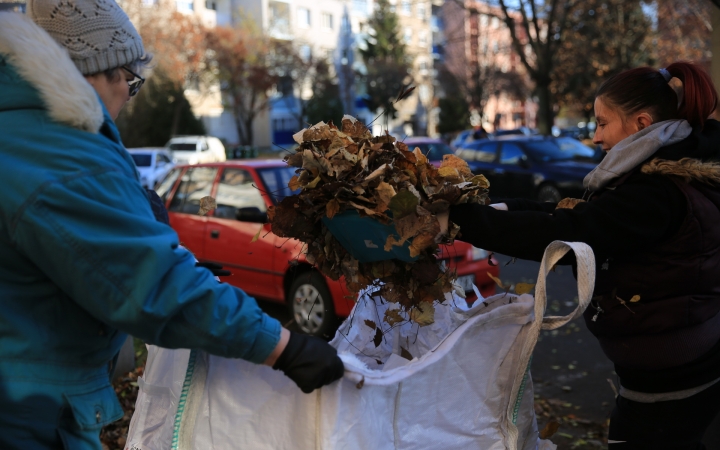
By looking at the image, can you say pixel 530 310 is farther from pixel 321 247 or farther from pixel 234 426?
pixel 234 426

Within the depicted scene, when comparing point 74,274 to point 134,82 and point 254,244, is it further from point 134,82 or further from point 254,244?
point 254,244

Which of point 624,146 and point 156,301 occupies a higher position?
point 624,146

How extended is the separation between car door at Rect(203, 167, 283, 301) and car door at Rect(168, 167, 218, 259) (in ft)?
0.46

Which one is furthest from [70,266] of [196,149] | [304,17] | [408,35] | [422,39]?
[422,39]

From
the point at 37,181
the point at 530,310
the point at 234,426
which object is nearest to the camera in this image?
the point at 37,181

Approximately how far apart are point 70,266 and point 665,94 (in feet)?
6.23

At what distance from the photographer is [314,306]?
6.03m

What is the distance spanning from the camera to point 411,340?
234 cm

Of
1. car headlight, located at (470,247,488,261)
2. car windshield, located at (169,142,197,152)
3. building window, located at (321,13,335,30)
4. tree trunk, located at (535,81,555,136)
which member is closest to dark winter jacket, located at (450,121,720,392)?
car headlight, located at (470,247,488,261)

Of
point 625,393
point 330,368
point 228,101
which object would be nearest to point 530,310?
point 625,393

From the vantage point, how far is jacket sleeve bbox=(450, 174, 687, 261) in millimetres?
1916

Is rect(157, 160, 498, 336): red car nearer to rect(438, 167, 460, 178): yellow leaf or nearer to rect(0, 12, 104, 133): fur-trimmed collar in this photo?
rect(438, 167, 460, 178): yellow leaf

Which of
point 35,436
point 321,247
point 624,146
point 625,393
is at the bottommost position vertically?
point 625,393

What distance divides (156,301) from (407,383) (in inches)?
28.3
